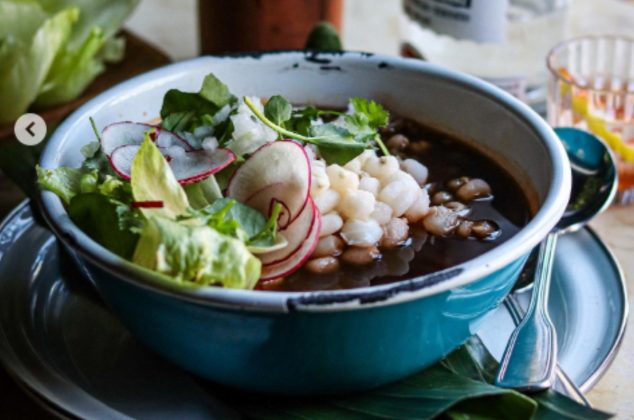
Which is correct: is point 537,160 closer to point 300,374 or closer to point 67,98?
point 300,374

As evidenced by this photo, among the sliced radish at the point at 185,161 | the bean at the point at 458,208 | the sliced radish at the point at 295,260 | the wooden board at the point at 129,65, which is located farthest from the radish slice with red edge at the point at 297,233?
the wooden board at the point at 129,65

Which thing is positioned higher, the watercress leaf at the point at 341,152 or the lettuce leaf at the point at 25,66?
the watercress leaf at the point at 341,152

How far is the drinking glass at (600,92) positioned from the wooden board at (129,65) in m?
0.71

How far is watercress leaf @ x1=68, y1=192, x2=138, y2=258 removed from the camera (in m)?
0.92

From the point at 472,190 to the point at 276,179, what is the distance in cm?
27

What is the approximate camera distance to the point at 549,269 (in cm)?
116

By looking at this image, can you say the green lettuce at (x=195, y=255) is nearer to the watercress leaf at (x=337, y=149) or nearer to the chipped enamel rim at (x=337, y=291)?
the chipped enamel rim at (x=337, y=291)

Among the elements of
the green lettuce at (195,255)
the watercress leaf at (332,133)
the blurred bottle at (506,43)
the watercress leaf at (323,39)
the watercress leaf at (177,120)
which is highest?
the green lettuce at (195,255)

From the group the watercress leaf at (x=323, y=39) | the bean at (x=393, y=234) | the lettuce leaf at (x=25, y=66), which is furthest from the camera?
the lettuce leaf at (x=25, y=66)

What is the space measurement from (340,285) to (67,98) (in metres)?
0.89

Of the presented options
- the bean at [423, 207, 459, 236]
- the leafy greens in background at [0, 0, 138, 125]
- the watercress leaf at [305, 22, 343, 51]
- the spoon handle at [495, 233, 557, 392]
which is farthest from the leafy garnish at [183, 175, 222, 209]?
the leafy greens in background at [0, 0, 138, 125]

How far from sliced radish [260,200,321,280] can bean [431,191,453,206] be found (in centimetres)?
21

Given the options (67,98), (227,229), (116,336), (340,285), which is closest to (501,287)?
(340,285)

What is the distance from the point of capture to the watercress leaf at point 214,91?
1173 millimetres
